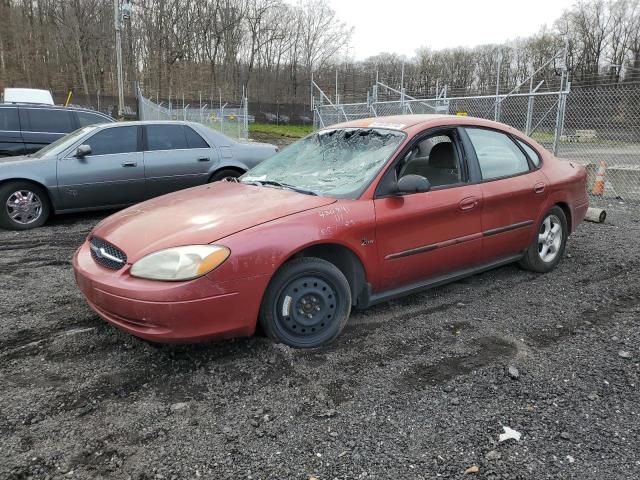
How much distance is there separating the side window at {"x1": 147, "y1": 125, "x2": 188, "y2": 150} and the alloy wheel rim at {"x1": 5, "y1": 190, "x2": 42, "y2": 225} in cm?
173

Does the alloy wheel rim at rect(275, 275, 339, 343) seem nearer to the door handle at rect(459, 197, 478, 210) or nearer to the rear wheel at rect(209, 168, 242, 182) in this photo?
the door handle at rect(459, 197, 478, 210)

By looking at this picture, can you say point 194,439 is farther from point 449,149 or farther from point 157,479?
point 449,149

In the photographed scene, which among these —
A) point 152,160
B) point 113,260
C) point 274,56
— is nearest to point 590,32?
point 274,56

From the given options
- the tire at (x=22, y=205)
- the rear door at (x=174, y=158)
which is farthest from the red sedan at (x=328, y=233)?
the tire at (x=22, y=205)

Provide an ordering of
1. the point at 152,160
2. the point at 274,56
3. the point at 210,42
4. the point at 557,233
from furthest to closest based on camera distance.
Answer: the point at 274,56 → the point at 210,42 → the point at 152,160 → the point at 557,233

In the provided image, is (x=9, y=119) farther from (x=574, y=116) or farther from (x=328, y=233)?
(x=574, y=116)

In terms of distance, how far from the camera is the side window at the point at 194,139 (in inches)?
307

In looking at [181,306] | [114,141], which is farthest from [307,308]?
[114,141]

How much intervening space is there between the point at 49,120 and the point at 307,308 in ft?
27.3

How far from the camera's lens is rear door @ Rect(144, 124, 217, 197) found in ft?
24.3

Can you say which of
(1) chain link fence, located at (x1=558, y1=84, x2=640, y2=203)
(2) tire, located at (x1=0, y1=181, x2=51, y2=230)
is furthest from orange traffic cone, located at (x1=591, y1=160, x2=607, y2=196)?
(2) tire, located at (x1=0, y1=181, x2=51, y2=230)

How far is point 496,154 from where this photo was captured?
4.40 metres

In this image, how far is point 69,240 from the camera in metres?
6.30

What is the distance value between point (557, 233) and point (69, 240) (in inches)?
222
